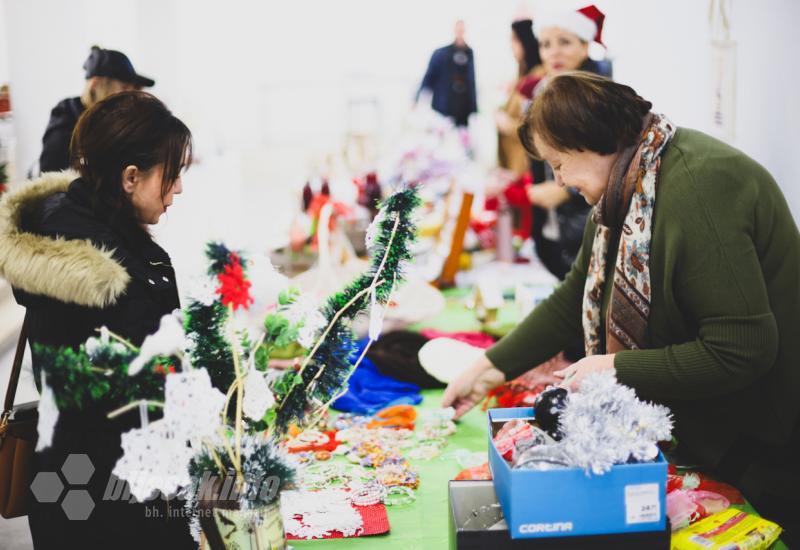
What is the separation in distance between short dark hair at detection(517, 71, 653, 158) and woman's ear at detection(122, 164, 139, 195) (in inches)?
35.6

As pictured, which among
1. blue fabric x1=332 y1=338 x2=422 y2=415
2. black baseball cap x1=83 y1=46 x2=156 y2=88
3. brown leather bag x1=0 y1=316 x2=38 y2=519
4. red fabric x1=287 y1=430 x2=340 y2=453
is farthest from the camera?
black baseball cap x1=83 y1=46 x2=156 y2=88

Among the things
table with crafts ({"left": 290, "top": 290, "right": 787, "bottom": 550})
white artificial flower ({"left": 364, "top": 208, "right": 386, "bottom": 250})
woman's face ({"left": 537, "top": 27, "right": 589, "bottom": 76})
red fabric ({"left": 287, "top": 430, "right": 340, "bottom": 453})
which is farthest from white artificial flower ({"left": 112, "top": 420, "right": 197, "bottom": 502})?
woman's face ({"left": 537, "top": 27, "right": 589, "bottom": 76})

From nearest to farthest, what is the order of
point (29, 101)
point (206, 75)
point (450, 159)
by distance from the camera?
point (29, 101)
point (450, 159)
point (206, 75)

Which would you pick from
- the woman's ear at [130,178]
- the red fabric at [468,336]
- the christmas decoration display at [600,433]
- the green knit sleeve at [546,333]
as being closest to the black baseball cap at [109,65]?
the woman's ear at [130,178]

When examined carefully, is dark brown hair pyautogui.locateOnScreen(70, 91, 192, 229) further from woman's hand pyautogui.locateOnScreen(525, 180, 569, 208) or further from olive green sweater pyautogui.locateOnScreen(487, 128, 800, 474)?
woman's hand pyautogui.locateOnScreen(525, 180, 569, 208)

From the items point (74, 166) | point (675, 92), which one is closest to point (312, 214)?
point (675, 92)

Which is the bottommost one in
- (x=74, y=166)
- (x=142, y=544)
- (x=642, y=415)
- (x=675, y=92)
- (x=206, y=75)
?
(x=142, y=544)

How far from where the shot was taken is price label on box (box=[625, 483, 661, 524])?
129 centimetres

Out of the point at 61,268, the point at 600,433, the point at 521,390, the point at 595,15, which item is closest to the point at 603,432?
the point at 600,433

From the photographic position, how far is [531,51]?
17.6 ft

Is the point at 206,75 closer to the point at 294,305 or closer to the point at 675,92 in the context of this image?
the point at 675,92

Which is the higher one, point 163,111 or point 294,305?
point 163,111

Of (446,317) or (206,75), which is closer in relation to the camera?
(446,317)

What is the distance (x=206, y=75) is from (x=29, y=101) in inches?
217
